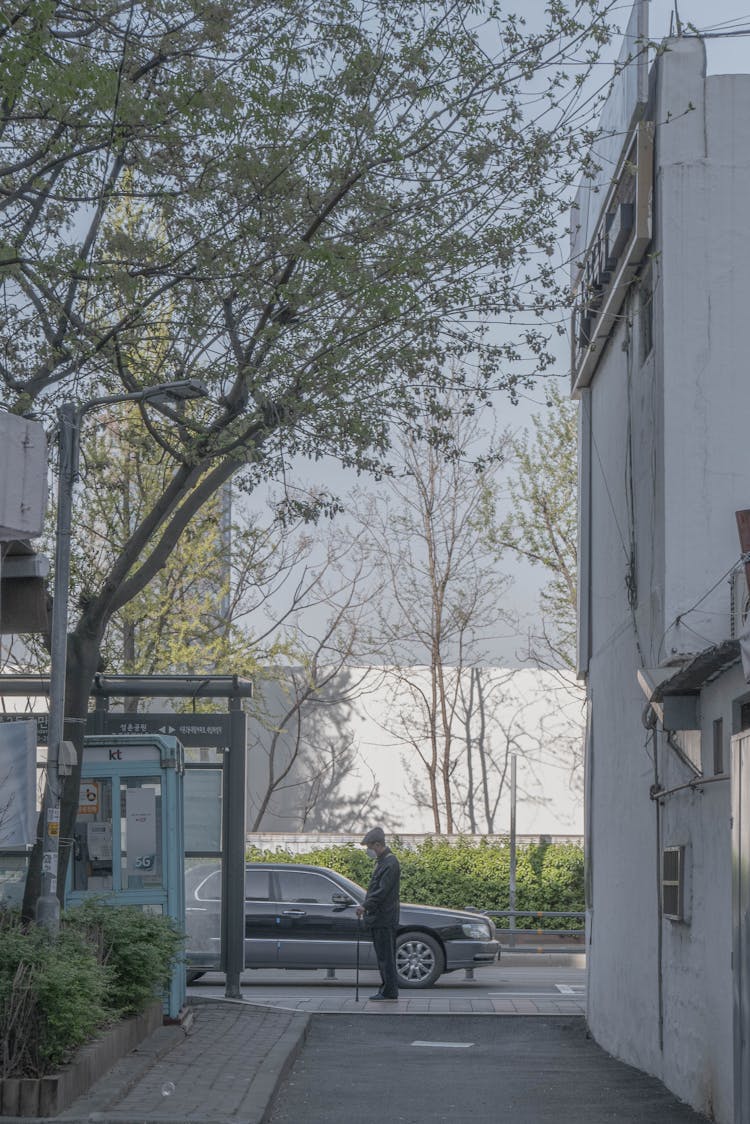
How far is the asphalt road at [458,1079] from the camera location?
981cm

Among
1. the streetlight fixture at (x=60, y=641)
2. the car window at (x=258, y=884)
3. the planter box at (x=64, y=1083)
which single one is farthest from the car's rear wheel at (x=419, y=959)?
the planter box at (x=64, y=1083)

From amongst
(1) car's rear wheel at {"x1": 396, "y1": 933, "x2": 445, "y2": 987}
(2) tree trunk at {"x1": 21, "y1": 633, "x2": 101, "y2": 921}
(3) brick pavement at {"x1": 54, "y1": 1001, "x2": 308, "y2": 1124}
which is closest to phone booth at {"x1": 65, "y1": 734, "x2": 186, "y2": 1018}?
(2) tree trunk at {"x1": 21, "y1": 633, "x2": 101, "y2": 921}

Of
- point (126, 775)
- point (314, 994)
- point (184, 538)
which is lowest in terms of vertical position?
point (314, 994)

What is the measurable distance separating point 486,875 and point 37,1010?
68.6ft

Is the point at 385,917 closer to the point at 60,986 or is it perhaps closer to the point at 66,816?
the point at 66,816

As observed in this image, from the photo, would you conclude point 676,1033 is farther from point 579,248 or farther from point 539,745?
point 539,745

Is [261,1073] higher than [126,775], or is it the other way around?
[126,775]

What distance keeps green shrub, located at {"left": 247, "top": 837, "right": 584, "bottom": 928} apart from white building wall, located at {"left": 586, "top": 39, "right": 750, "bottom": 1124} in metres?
14.9

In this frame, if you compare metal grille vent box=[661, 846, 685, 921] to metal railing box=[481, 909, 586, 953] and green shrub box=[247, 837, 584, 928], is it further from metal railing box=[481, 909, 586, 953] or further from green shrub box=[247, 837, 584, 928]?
green shrub box=[247, 837, 584, 928]

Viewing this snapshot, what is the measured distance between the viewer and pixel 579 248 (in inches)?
680

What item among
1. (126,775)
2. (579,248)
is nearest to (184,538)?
(579,248)

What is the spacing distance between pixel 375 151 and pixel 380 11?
1208 mm

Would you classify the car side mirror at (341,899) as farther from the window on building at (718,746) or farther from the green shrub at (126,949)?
the window on building at (718,746)

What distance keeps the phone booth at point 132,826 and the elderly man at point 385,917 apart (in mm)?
4205
